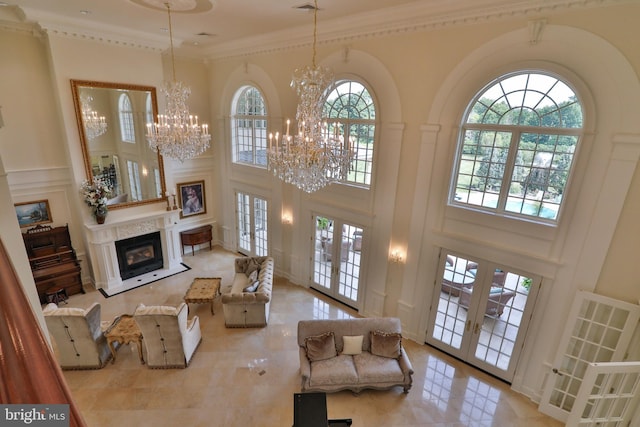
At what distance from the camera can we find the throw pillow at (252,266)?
834 cm

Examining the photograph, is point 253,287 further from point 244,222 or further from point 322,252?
point 244,222

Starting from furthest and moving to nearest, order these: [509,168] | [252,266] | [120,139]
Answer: [252,266] → [120,139] → [509,168]

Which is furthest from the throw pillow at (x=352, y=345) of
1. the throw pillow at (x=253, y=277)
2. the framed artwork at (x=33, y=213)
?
the framed artwork at (x=33, y=213)

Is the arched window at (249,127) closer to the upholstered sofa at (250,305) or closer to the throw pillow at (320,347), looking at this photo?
the upholstered sofa at (250,305)

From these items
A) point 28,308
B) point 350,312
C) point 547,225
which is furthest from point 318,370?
point 28,308

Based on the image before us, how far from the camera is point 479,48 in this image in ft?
16.1

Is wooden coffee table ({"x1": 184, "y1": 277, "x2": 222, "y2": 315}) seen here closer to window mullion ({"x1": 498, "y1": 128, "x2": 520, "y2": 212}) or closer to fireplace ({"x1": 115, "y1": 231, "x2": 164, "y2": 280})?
fireplace ({"x1": 115, "y1": 231, "x2": 164, "y2": 280})

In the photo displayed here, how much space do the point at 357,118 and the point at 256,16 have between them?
112 inches

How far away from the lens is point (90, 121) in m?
7.44

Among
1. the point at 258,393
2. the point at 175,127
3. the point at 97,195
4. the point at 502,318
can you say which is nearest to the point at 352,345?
the point at 258,393

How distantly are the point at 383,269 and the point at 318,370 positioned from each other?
260 cm

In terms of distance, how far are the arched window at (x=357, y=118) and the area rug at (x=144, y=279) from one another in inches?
238

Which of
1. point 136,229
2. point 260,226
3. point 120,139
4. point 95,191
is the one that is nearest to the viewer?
point 95,191

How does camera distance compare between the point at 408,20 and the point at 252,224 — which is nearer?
the point at 408,20
